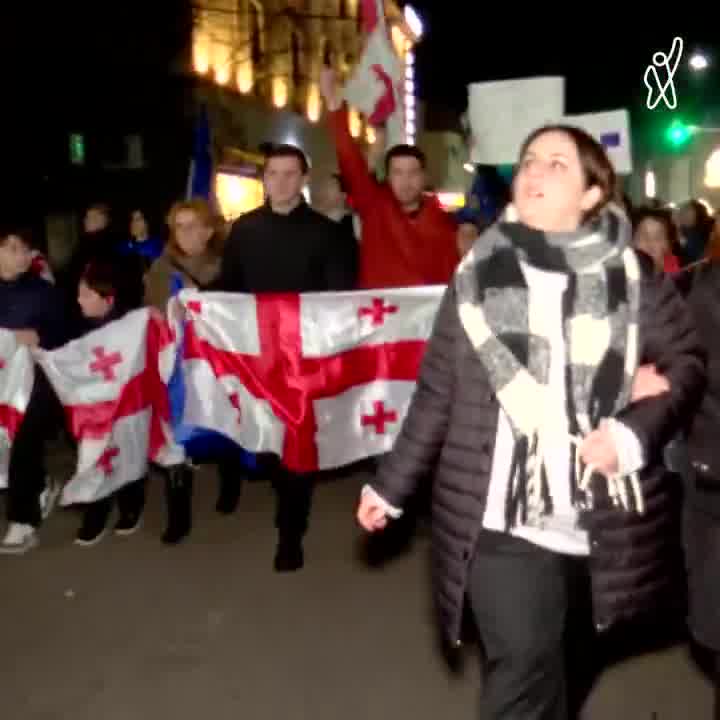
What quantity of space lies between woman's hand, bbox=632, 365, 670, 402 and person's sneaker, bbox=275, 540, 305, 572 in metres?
3.22

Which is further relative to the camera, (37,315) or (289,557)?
(37,315)

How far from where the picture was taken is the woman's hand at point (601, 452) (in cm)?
295

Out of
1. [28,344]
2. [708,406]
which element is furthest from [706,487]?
[28,344]

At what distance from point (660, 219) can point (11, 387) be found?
13.1 feet

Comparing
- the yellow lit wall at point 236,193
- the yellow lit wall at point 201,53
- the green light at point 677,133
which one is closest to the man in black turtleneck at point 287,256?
the green light at point 677,133

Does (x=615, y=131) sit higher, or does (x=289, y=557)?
(x=615, y=131)

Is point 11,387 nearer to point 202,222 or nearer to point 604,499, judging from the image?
point 202,222

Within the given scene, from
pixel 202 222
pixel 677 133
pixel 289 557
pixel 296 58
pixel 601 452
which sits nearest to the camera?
pixel 601 452

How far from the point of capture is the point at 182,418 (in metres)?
6.48

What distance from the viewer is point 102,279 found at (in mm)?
6570

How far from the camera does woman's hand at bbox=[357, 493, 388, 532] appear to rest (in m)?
3.37

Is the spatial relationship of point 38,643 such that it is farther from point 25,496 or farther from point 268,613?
point 25,496

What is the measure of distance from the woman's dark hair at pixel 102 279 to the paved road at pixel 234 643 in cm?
137

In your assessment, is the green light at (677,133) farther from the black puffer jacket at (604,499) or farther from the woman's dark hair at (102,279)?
the black puffer jacket at (604,499)
